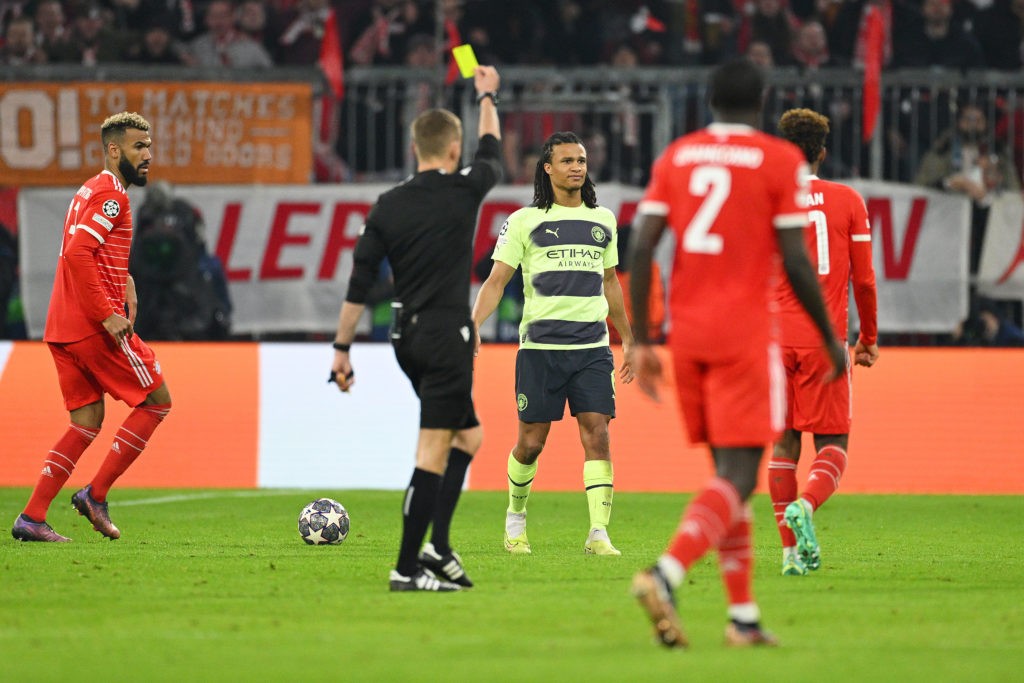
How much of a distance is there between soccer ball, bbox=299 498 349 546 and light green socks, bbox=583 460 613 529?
1519 mm

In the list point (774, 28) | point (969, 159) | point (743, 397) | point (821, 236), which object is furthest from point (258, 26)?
point (743, 397)

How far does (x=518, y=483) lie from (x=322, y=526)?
1.19 meters

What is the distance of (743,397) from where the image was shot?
6062mm

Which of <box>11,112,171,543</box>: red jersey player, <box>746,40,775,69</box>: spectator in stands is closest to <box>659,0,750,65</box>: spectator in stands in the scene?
<box>746,40,775,69</box>: spectator in stands

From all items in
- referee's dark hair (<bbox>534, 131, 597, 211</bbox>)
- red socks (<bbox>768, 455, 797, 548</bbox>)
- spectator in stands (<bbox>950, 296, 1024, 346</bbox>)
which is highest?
referee's dark hair (<bbox>534, 131, 597, 211</bbox>)

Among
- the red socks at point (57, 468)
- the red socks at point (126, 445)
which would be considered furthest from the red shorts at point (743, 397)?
the red socks at point (57, 468)

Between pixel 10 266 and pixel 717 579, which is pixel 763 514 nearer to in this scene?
pixel 717 579

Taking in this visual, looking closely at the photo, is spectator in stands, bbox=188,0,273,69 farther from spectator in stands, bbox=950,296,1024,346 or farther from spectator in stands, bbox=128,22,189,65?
spectator in stands, bbox=950,296,1024,346

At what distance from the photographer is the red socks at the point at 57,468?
1012 cm

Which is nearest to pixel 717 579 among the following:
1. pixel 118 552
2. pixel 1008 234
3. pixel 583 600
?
pixel 583 600

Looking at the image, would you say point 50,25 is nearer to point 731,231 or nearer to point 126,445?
point 126,445

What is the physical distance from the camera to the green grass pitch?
5641 mm

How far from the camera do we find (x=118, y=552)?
945cm

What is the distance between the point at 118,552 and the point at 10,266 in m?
7.74
